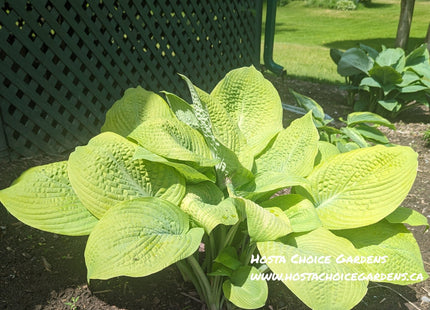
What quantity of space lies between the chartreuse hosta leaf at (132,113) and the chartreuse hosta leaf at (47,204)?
337mm

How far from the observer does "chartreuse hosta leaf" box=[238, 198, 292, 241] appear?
Answer: 128cm

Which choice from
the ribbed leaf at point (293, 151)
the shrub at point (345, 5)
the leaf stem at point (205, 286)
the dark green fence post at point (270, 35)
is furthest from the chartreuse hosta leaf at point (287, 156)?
the shrub at point (345, 5)

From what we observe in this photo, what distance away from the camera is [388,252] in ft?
4.75

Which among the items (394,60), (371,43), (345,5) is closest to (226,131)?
(394,60)

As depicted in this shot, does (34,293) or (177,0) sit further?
(177,0)

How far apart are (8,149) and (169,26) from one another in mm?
1861

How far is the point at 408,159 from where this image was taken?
4.80 ft

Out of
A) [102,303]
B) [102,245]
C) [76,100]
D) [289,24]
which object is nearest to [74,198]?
[102,245]

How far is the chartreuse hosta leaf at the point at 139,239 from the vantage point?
3.90ft

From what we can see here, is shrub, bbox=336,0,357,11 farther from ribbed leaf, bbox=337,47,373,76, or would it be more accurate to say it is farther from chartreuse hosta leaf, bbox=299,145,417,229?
chartreuse hosta leaf, bbox=299,145,417,229

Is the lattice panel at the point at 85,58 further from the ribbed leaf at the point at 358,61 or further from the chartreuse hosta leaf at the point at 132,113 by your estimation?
the chartreuse hosta leaf at the point at 132,113

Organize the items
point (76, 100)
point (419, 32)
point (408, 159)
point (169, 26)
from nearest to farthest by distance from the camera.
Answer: point (408, 159)
point (76, 100)
point (169, 26)
point (419, 32)

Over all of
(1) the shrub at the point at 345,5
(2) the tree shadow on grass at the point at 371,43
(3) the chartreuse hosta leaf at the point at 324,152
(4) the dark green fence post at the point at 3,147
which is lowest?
(1) the shrub at the point at 345,5

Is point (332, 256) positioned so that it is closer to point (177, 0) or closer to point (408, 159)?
point (408, 159)
